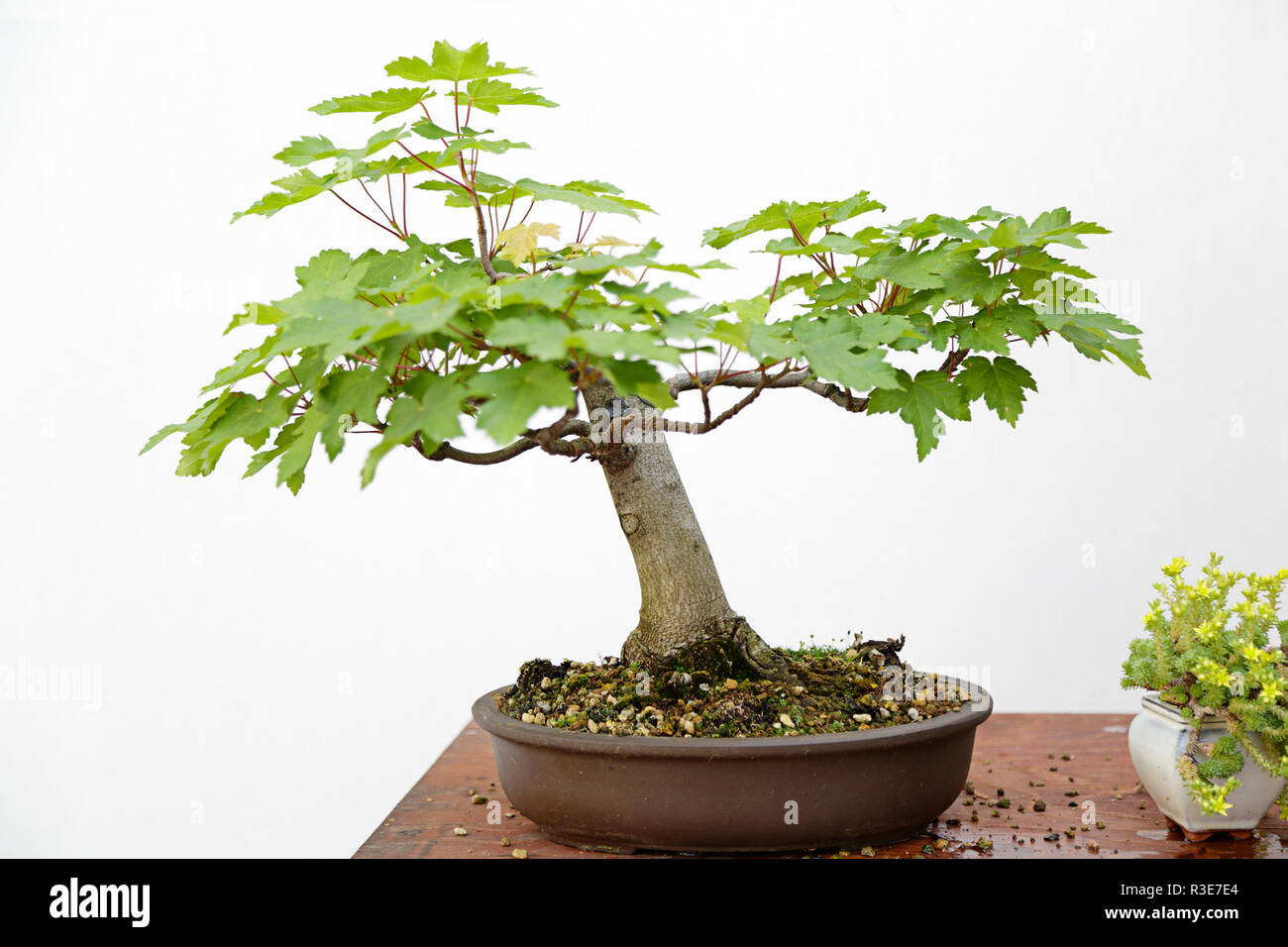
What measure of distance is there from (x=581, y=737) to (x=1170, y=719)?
2.67 ft

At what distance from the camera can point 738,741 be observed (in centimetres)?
148

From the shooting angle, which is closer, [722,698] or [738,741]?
[738,741]

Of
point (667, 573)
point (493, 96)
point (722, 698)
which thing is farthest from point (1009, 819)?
point (493, 96)

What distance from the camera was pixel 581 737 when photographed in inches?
59.3

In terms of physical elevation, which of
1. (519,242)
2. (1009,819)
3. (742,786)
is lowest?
(1009,819)

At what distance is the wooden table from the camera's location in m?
1.57

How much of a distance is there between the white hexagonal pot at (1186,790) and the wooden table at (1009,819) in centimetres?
3

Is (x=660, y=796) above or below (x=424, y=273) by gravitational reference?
below

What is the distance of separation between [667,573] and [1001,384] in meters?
0.57

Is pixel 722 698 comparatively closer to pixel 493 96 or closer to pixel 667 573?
pixel 667 573

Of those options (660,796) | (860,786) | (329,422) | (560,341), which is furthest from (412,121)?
(860,786)

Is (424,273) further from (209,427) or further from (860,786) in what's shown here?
(860,786)

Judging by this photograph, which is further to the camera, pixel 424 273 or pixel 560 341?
pixel 424 273

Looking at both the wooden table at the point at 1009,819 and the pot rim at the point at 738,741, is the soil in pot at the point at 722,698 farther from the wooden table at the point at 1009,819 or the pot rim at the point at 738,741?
the wooden table at the point at 1009,819
